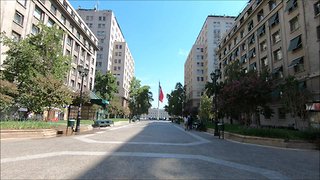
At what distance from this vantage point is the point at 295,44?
2678 centimetres

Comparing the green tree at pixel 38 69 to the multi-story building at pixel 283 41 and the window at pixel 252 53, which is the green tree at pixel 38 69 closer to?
the multi-story building at pixel 283 41

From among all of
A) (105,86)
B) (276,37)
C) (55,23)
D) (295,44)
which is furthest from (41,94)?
(105,86)

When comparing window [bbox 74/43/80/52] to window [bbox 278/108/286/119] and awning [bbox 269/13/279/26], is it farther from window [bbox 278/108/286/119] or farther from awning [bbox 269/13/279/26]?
window [bbox 278/108/286/119]

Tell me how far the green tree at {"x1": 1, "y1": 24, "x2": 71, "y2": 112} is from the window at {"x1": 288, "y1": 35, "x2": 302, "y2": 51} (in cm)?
2336

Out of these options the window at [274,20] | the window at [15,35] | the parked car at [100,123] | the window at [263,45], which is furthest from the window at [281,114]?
the window at [15,35]

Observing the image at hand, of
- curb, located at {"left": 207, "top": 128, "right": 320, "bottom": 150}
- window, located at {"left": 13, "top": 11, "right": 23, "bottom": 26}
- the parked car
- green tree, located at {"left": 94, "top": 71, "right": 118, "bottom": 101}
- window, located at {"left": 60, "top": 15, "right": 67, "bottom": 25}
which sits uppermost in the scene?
window, located at {"left": 60, "top": 15, "right": 67, "bottom": 25}

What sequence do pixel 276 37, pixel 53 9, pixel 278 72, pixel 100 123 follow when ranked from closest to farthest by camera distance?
pixel 100 123, pixel 278 72, pixel 276 37, pixel 53 9

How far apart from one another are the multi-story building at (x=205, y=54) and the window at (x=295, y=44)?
2095 inches

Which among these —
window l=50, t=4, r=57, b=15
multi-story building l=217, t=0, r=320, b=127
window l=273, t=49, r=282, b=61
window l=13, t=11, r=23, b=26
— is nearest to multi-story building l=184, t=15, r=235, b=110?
multi-story building l=217, t=0, r=320, b=127

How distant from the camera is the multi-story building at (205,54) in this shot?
83.1 meters

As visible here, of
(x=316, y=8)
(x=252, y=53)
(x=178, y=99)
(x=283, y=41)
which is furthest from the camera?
(x=178, y=99)

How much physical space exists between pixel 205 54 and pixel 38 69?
71885 mm

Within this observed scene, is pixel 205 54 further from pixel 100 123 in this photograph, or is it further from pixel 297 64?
pixel 100 123

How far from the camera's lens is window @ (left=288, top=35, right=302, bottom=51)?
26.4 metres
